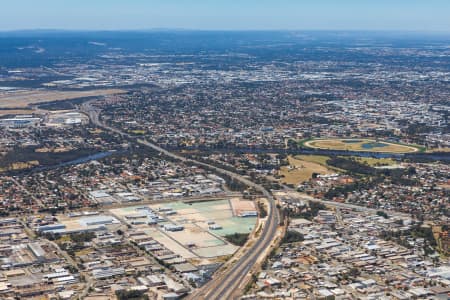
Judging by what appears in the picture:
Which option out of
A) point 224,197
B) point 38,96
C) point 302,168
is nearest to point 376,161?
point 302,168

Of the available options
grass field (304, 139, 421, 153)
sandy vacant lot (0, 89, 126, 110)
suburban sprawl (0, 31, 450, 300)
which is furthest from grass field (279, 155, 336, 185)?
sandy vacant lot (0, 89, 126, 110)

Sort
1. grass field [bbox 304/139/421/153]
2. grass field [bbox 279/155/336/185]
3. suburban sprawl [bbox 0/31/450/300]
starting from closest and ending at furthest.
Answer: suburban sprawl [bbox 0/31/450/300] < grass field [bbox 279/155/336/185] < grass field [bbox 304/139/421/153]

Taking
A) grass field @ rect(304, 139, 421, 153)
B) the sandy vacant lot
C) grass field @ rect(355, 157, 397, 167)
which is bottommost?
the sandy vacant lot

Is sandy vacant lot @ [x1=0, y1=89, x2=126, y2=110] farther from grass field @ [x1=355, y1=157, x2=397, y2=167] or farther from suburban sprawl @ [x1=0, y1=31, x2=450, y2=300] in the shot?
grass field @ [x1=355, y1=157, x2=397, y2=167]

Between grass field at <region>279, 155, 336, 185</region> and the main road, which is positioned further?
grass field at <region>279, 155, 336, 185</region>

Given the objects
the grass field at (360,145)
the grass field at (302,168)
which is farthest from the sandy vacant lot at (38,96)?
the grass field at (302,168)

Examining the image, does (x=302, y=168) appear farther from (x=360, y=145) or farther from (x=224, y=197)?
(x=360, y=145)
